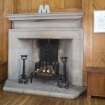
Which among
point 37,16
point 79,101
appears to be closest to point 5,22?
point 37,16

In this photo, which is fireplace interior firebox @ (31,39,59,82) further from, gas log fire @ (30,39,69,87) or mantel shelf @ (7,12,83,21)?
mantel shelf @ (7,12,83,21)

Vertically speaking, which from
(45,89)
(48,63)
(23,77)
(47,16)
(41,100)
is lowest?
(41,100)

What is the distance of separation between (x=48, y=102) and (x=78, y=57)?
48.3 inches

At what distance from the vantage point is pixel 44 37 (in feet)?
15.0

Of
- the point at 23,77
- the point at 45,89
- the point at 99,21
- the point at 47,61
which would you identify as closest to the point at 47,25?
the point at 47,61

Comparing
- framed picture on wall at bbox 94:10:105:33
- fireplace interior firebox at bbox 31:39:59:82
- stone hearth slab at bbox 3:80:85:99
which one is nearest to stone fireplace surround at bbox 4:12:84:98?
stone hearth slab at bbox 3:80:85:99

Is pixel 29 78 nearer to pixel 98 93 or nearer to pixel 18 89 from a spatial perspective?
pixel 18 89

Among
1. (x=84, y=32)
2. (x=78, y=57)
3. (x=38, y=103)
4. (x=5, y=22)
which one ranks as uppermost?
(x=5, y=22)

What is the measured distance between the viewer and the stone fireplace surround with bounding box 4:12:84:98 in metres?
4.28

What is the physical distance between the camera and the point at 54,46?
15.9 feet

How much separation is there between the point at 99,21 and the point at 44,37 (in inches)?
46.9

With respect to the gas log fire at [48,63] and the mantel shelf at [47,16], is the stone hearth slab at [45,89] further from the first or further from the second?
the mantel shelf at [47,16]

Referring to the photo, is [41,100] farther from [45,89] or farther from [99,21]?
[99,21]

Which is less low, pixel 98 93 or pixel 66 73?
pixel 66 73
